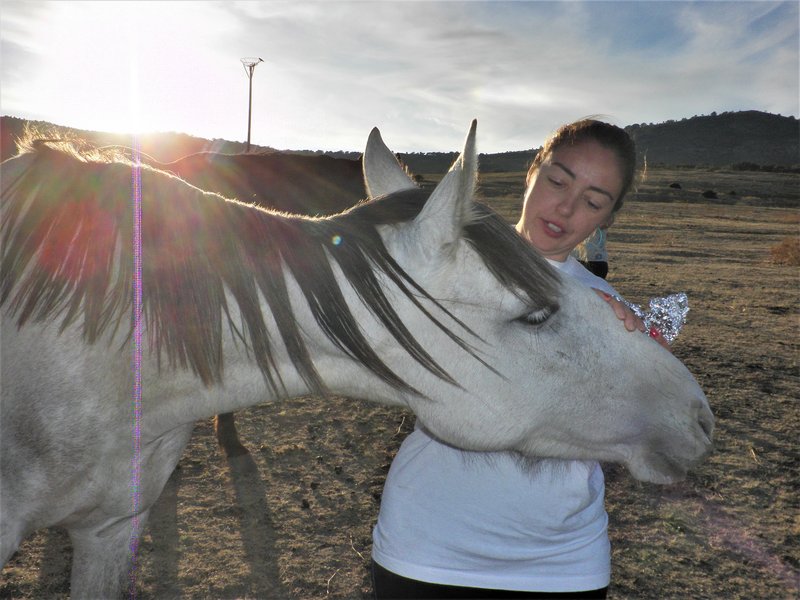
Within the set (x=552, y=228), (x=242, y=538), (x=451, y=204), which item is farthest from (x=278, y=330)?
(x=242, y=538)

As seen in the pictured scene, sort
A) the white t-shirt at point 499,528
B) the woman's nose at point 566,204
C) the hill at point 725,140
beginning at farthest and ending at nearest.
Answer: the hill at point 725,140 < the woman's nose at point 566,204 < the white t-shirt at point 499,528

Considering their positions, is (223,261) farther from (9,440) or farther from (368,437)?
(368,437)

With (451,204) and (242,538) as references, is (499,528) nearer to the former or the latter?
(451,204)

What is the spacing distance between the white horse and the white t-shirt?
164 mm

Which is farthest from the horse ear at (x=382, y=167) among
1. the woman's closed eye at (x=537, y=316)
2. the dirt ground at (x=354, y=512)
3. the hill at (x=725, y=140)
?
the hill at (x=725, y=140)

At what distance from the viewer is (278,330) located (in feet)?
5.16

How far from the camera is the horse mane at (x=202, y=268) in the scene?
150cm

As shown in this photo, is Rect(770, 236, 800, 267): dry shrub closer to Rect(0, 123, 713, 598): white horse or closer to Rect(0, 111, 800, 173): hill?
Rect(0, 123, 713, 598): white horse

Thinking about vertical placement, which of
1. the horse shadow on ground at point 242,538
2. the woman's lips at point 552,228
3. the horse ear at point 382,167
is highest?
the horse ear at point 382,167

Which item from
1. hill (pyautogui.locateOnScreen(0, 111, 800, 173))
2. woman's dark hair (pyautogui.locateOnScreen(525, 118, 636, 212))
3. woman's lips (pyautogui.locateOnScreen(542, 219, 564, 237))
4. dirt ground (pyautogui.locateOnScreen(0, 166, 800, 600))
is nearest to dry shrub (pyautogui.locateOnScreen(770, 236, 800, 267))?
dirt ground (pyautogui.locateOnScreen(0, 166, 800, 600))

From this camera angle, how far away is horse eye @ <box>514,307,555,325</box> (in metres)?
1.57

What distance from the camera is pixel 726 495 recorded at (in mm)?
3799

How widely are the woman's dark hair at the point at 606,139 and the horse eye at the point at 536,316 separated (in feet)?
2.72

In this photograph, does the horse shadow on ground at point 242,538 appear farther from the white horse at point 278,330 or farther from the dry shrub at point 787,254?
the dry shrub at point 787,254
